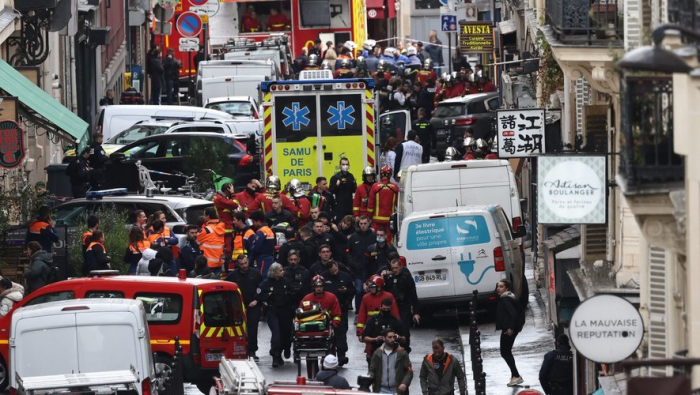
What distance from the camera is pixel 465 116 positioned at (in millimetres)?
45094

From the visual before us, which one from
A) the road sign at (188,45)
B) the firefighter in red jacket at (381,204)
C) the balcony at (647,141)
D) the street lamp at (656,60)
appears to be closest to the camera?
the street lamp at (656,60)

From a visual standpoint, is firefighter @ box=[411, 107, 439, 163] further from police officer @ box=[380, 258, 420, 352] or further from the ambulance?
police officer @ box=[380, 258, 420, 352]

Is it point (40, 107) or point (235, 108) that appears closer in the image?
point (40, 107)

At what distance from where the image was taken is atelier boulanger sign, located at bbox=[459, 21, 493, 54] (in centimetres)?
4941

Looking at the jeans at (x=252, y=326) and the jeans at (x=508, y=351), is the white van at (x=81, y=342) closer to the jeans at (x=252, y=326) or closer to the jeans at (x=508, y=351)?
the jeans at (x=252, y=326)

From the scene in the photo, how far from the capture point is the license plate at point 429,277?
27.3 metres

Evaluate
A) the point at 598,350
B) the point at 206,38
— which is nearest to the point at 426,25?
the point at 206,38

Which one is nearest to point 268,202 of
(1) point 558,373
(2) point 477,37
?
(1) point 558,373

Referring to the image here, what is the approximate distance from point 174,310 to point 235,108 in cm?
2543

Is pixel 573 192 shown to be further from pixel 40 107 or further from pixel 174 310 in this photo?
pixel 40 107

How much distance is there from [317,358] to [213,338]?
2.39 m

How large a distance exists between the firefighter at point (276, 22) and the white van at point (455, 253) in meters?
38.9

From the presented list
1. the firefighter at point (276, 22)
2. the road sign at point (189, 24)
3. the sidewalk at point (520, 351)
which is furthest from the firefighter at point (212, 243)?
the firefighter at point (276, 22)

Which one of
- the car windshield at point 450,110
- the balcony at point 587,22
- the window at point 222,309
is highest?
the balcony at point 587,22
